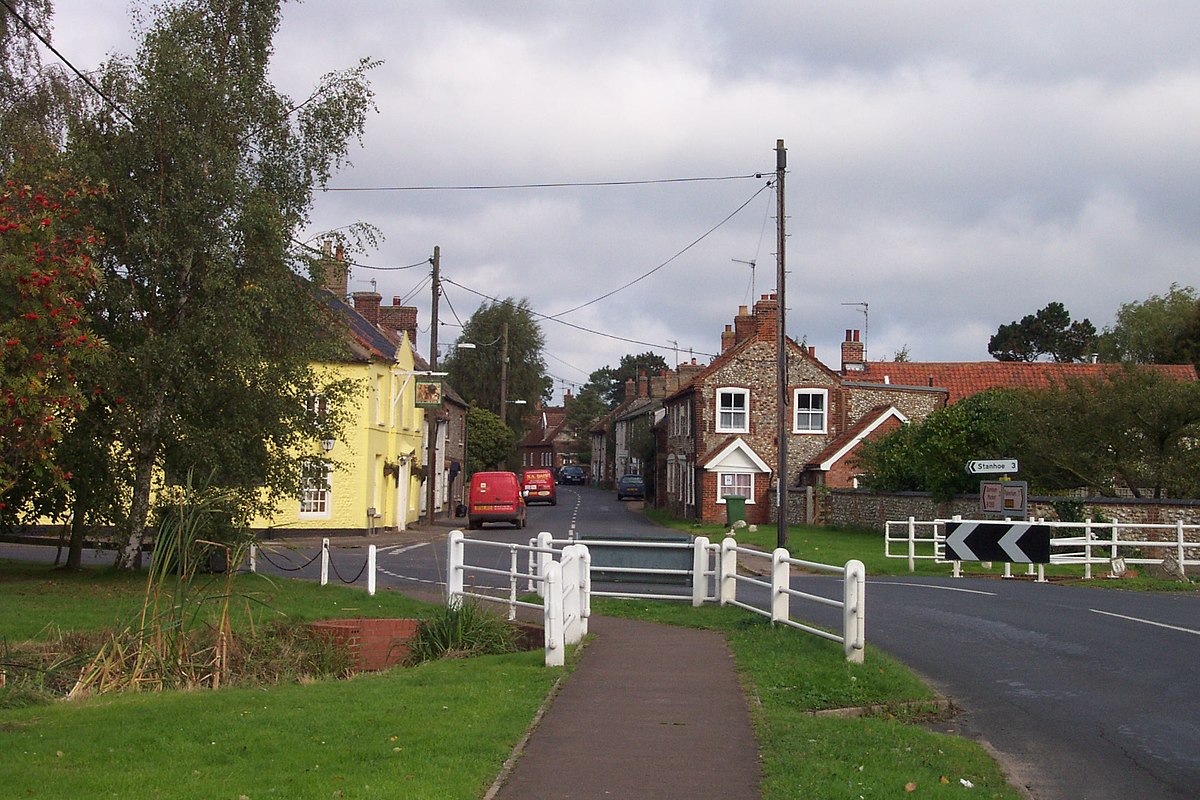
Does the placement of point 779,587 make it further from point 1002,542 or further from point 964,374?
point 964,374

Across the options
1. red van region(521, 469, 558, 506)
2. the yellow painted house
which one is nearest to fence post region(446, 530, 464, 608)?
the yellow painted house

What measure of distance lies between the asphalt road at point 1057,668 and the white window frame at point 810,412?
87.6 feet

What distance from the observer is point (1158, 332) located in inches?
2756

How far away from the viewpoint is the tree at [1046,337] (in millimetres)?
91062

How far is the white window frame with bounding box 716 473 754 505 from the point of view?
1987 inches

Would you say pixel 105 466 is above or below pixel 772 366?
below

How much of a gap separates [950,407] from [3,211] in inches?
1219

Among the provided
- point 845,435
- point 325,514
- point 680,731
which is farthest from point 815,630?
point 845,435

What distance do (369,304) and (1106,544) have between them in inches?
1343

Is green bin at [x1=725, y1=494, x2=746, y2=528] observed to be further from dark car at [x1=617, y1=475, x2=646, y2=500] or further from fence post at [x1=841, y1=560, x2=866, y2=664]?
dark car at [x1=617, y1=475, x2=646, y2=500]

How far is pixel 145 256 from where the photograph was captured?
21.0 m

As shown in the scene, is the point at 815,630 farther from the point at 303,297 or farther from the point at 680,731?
the point at 303,297

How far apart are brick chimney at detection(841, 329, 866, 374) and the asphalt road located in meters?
36.7

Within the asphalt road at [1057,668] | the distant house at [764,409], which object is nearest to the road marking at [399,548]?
the asphalt road at [1057,668]
